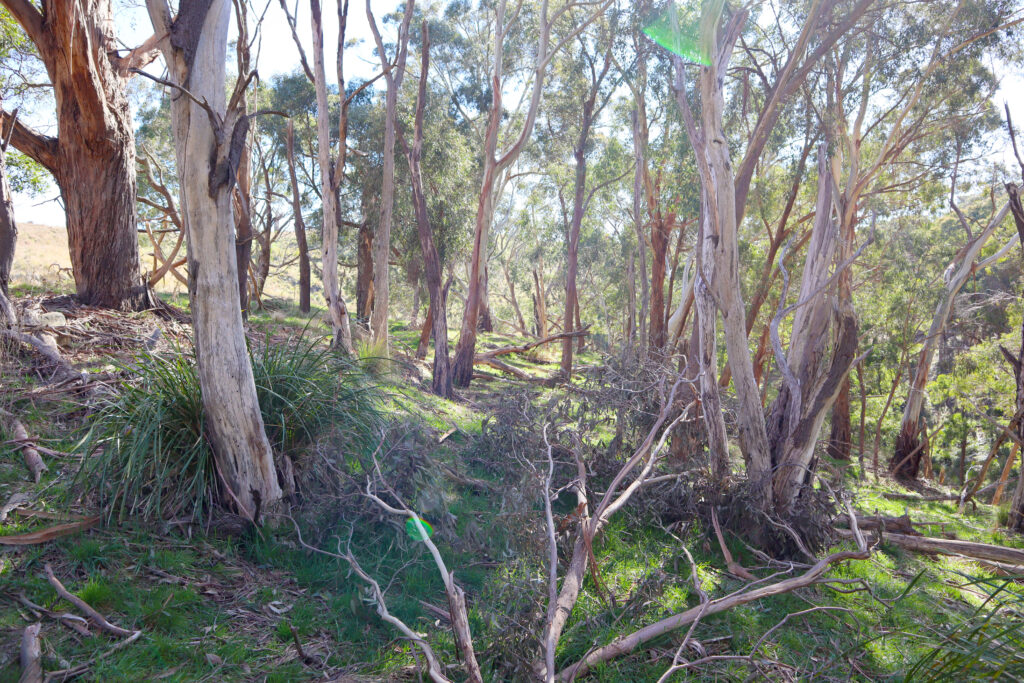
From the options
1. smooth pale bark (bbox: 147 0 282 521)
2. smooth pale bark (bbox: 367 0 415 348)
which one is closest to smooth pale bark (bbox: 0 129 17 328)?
smooth pale bark (bbox: 147 0 282 521)

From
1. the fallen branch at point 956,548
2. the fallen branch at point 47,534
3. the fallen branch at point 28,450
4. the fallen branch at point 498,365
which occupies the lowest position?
the fallen branch at point 956,548

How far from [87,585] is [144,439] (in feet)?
2.91

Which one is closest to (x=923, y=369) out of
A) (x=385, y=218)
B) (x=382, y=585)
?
(x=385, y=218)

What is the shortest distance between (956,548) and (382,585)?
15.9 feet

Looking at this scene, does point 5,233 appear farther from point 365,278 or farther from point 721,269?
point 365,278

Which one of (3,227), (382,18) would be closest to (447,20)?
(382,18)

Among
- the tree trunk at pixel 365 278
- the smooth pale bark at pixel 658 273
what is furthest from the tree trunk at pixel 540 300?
the smooth pale bark at pixel 658 273

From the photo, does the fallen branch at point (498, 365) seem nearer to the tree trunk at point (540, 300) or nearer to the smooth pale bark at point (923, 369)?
the smooth pale bark at point (923, 369)

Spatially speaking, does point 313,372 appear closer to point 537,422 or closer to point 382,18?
point 537,422

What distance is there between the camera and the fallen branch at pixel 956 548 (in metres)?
5.32

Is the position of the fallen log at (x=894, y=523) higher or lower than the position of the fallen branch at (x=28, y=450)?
lower

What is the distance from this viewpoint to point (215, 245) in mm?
3709

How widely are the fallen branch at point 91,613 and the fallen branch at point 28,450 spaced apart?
4.15 ft

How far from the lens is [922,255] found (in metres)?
17.0
